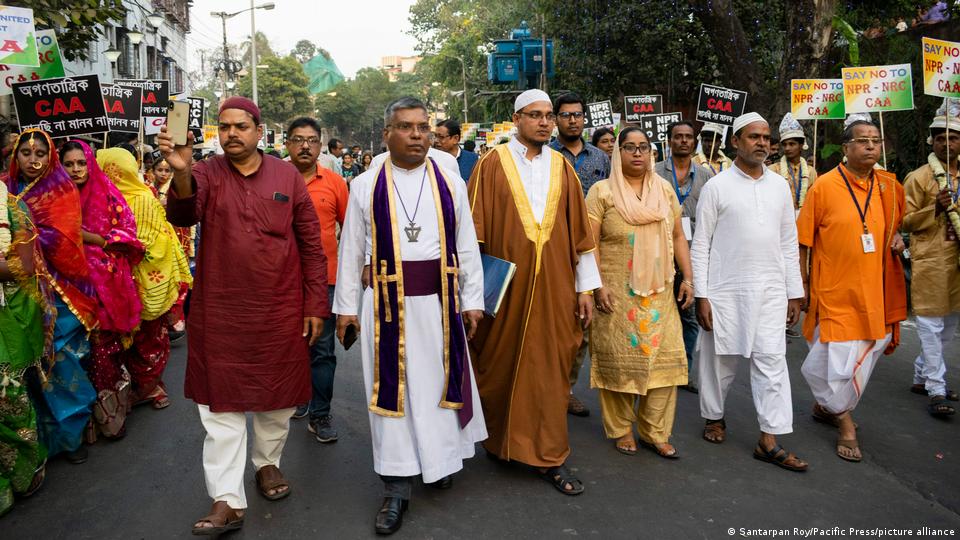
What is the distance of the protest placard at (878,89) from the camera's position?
716 cm

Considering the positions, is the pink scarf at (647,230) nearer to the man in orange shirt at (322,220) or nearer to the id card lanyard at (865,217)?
the id card lanyard at (865,217)

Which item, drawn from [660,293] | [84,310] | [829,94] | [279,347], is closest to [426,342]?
[279,347]

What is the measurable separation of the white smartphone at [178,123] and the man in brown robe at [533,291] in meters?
1.50

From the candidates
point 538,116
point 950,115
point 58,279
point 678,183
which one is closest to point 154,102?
point 58,279

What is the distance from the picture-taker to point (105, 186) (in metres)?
4.95

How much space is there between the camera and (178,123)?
3.73 meters

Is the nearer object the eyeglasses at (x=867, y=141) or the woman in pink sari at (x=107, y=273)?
the eyeglasses at (x=867, y=141)

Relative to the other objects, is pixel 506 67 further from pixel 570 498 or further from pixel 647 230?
pixel 570 498

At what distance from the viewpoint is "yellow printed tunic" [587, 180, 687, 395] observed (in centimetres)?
450

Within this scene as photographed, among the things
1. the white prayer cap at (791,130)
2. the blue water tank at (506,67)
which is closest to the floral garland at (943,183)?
the white prayer cap at (791,130)

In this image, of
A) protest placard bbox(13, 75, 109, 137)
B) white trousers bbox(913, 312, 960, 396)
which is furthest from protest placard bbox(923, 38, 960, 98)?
protest placard bbox(13, 75, 109, 137)

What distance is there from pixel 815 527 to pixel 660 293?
1509 millimetres

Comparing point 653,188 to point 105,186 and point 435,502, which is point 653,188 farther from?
point 105,186

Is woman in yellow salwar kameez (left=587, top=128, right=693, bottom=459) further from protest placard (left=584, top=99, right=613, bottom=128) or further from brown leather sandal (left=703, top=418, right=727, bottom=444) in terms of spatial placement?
protest placard (left=584, top=99, right=613, bottom=128)
